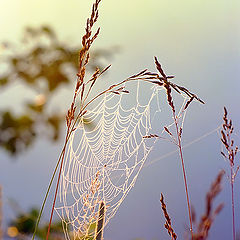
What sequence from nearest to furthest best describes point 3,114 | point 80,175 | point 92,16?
1. point 92,16
2. point 80,175
3. point 3,114

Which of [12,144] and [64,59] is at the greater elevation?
[64,59]

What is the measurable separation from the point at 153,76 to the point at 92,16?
6 cm

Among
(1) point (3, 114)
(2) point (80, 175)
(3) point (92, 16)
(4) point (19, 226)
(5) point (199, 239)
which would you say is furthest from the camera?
(1) point (3, 114)

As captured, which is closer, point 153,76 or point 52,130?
point 153,76

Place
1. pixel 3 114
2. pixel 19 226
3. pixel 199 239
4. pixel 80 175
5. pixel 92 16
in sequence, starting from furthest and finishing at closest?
pixel 3 114 → pixel 19 226 → pixel 80 175 → pixel 92 16 → pixel 199 239

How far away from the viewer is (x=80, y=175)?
68 centimetres

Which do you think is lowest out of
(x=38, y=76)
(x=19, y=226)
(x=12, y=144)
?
(x=19, y=226)

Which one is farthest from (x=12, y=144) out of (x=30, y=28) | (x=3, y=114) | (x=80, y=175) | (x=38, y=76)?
(x=80, y=175)

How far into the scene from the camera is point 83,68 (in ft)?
1.07

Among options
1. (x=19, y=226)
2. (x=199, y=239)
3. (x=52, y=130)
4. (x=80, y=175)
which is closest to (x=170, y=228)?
(x=199, y=239)

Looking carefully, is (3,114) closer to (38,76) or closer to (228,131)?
(38,76)

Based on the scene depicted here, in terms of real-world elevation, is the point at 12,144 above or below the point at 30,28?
below

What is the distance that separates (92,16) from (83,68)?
0.12ft

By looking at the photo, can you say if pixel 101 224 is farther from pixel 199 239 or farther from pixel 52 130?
pixel 52 130
